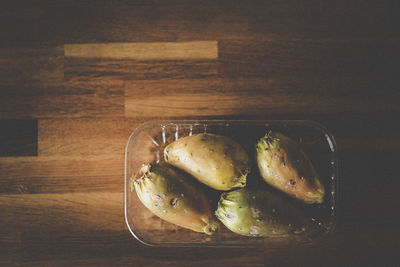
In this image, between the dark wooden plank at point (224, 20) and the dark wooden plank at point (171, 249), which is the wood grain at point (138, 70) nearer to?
the dark wooden plank at point (224, 20)

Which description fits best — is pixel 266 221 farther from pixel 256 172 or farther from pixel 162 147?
pixel 162 147

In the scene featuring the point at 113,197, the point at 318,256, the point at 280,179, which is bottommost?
the point at 318,256

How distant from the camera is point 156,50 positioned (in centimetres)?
73

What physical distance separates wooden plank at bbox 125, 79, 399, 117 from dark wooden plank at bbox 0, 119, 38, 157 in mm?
262

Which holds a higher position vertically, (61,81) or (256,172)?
(61,81)

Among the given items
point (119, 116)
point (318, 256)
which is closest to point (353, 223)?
point (318, 256)

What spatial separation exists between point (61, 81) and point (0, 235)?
1.45 ft

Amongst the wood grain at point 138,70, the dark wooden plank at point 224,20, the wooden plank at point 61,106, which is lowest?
the wooden plank at point 61,106

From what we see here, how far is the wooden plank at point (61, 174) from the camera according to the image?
70 centimetres

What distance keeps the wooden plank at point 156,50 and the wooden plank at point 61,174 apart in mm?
274

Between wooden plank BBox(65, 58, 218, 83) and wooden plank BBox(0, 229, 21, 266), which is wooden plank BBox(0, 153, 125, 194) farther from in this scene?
wooden plank BBox(65, 58, 218, 83)

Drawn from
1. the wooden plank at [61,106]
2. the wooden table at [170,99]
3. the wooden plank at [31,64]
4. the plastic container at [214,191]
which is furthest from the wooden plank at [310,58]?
the wooden plank at [31,64]

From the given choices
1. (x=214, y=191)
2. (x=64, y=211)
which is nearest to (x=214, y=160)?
(x=214, y=191)

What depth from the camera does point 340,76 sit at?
72cm
